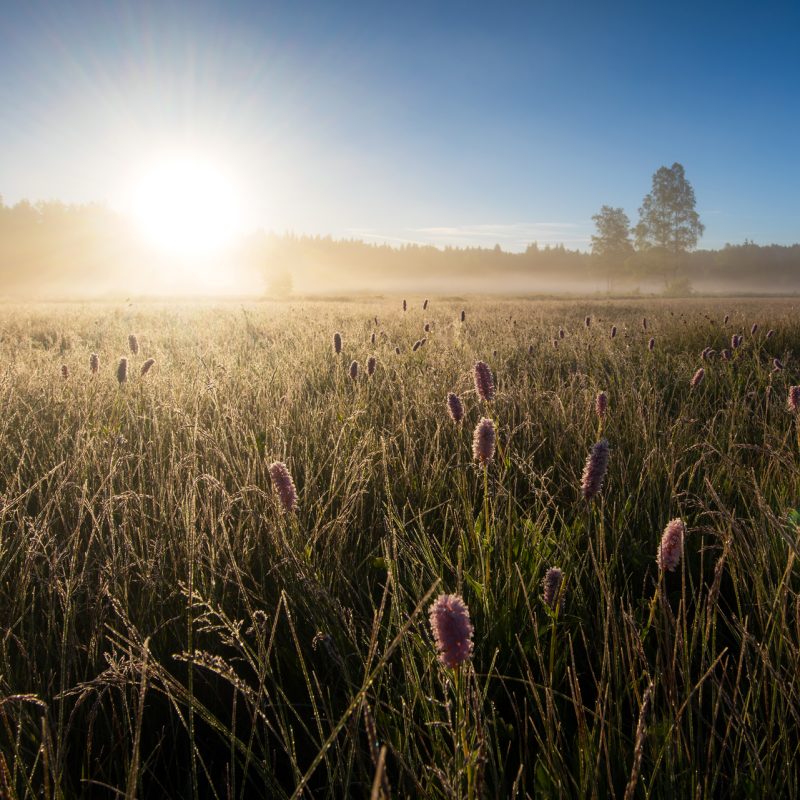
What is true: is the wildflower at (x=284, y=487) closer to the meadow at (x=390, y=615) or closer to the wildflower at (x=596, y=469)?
the meadow at (x=390, y=615)

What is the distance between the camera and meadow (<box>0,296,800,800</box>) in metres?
0.99

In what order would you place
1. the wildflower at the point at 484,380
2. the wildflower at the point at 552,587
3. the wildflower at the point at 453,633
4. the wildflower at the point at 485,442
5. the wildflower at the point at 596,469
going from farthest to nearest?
1. the wildflower at the point at 484,380
2. the wildflower at the point at 485,442
3. the wildflower at the point at 596,469
4. the wildflower at the point at 552,587
5. the wildflower at the point at 453,633

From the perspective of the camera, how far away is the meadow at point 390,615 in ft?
3.26

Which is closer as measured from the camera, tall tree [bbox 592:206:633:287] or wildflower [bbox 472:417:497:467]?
wildflower [bbox 472:417:497:467]

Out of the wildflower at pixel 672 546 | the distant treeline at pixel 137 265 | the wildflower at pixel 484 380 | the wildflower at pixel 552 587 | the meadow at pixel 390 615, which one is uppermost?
the distant treeline at pixel 137 265

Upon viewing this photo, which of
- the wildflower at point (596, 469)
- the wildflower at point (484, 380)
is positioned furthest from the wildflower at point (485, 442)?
the wildflower at point (484, 380)

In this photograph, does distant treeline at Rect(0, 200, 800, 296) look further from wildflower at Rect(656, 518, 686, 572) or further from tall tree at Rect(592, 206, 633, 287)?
wildflower at Rect(656, 518, 686, 572)

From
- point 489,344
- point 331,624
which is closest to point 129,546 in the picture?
point 331,624

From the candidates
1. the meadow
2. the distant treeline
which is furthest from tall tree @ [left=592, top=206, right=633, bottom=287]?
the meadow

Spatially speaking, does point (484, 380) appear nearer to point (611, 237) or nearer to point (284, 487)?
point (284, 487)

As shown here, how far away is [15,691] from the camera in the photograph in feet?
4.10

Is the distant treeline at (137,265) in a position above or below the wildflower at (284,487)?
above

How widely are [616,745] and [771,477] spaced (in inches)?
63.0

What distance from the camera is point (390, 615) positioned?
1.26 m
